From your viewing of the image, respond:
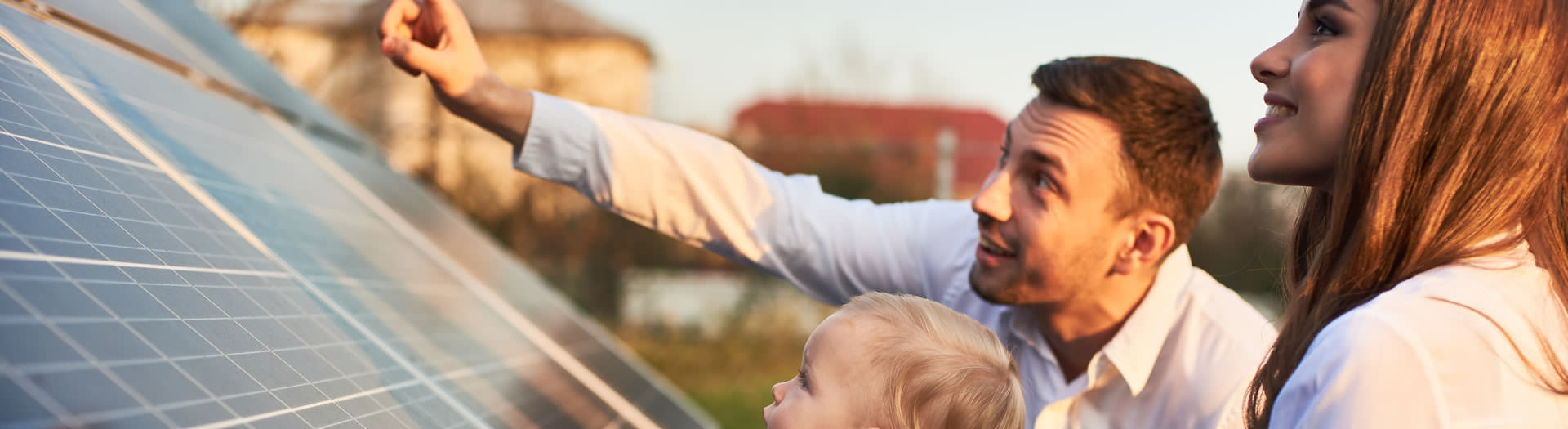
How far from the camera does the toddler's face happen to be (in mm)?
2090

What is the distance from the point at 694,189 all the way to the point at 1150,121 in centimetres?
115

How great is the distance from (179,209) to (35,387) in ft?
2.46

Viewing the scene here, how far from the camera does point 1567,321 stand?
1.56 meters

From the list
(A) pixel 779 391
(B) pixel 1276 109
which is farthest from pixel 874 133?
(B) pixel 1276 109

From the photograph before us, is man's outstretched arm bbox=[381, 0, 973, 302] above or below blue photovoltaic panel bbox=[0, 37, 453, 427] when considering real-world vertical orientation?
below

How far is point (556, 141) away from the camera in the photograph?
2.66 m

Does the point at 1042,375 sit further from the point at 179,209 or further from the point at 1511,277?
the point at 179,209

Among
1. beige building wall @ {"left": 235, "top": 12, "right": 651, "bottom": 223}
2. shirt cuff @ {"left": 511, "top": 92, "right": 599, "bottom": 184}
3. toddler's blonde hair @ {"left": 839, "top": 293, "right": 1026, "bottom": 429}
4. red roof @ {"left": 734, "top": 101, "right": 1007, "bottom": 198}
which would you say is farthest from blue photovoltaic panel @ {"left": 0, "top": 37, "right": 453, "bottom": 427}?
red roof @ {"left": 734, "top": 101, "right": 1007, "bottom": 198}

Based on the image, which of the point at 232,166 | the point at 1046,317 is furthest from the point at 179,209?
the point at 1046,317

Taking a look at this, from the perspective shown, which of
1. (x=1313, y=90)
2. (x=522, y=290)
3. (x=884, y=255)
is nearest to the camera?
(x=1313, y=90)

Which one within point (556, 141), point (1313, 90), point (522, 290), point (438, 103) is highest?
point (1313, 90)

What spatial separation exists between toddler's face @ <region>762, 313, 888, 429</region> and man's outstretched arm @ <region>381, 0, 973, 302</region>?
→ 817 mm

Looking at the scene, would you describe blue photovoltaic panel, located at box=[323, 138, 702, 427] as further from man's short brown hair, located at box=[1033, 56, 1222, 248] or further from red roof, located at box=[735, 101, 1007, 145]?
red roof, located at box=[735, 101, 1007, 145]

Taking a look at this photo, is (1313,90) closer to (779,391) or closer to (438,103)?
(779,391)
